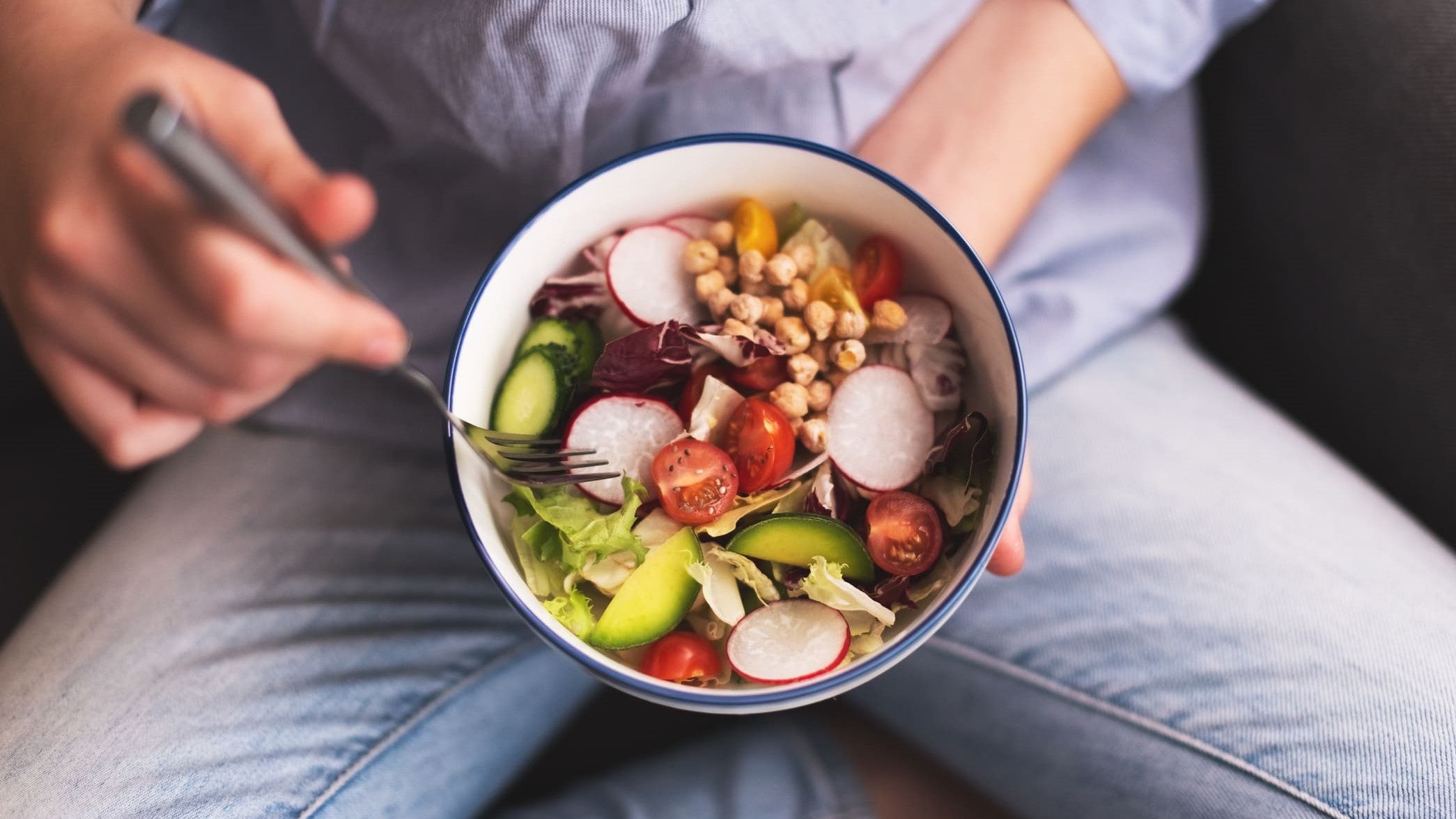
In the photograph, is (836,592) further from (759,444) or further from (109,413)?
(109,413)

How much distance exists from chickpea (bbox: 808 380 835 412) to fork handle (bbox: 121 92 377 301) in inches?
20.3

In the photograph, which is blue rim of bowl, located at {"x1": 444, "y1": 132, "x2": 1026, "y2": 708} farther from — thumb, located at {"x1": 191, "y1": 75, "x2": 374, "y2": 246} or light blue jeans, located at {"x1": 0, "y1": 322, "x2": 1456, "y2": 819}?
light blue jeans, located at {"x1": 0, "y1": 322, "x2": 1456, "y2": 819}

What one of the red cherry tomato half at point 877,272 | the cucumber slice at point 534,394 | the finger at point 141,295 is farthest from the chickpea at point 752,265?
the finger at point 141,295

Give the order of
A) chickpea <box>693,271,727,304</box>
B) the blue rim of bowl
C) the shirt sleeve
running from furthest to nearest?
the shirt sleeve
chickpea <box>693,271,727,304</box>
the blue rim of bowl

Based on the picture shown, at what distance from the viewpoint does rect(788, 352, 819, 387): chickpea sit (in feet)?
3.20

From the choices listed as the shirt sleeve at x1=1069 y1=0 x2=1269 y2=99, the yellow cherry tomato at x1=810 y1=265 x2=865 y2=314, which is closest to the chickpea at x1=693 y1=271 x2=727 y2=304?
the yellow cherry tomato at x1=810 y1=265 x2=865 y2=314

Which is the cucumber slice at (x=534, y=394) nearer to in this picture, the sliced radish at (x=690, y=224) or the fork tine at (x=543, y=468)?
the fork tine at (x=543, y=468)

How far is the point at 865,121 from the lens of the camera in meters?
1.19

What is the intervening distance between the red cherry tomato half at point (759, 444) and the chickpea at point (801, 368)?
2.1 inches

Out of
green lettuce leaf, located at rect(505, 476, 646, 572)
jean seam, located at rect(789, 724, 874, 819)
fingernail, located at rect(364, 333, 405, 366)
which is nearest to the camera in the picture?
fingernail, located at rect(364, 333, 405, 366)

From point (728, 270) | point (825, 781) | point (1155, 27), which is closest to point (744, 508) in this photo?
point (728, 270)

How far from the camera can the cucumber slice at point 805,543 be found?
35.1 inches

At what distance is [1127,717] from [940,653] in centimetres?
24

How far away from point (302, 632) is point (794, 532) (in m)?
0.69
